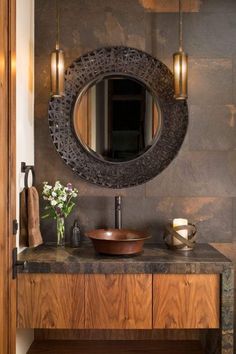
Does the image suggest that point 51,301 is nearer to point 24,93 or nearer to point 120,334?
point 120,334

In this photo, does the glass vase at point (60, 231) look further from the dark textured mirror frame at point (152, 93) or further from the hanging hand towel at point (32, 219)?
the dark textured mirror frame at point (152, 93)

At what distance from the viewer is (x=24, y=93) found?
2561 millimetres

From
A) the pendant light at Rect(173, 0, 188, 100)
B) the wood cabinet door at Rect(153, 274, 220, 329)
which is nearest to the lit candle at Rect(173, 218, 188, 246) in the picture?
the wood cabinet door at Rect(153, 274, 220, 329)

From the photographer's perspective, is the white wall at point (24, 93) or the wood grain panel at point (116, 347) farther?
the wood grain panel at point (116, 347)

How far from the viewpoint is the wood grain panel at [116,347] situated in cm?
261

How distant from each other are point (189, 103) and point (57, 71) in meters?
0.95

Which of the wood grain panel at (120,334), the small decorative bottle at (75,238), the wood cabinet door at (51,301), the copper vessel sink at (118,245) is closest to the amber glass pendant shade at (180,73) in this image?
the copper vessel sink at (118,245)

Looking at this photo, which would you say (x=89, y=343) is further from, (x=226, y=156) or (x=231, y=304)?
(x=226, y=156)

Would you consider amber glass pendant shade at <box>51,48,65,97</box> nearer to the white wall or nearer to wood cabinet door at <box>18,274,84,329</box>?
the white wall

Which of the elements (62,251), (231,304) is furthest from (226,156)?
(62,251)

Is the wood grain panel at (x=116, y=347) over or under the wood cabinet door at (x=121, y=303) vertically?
under

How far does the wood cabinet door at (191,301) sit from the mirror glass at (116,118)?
0.97 m

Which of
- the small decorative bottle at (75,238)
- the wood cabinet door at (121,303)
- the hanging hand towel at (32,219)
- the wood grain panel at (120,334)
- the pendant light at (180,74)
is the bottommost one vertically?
the wood grain panel at (120,334)

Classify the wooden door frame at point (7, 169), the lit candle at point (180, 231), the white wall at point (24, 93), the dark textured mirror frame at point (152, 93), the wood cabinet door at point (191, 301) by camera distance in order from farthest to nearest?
1. the dark textured mirror frame at point (152, 93)
2. the lit candle at point (180, 231)
3. the white wall at point (24, 93)
4. the wood cabinet door at point (191, 301)
5. the wooden door frame at point (7, 169)
